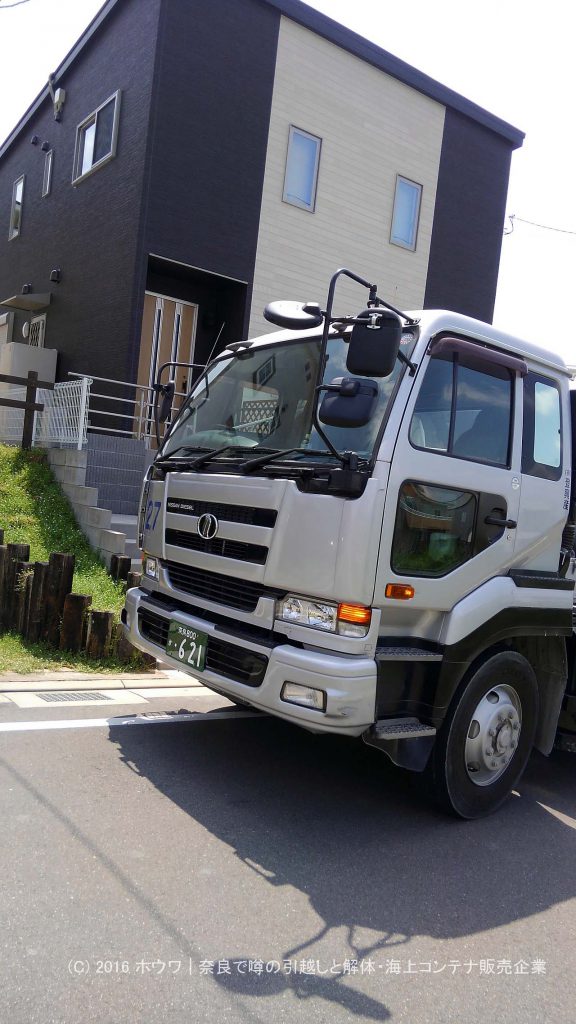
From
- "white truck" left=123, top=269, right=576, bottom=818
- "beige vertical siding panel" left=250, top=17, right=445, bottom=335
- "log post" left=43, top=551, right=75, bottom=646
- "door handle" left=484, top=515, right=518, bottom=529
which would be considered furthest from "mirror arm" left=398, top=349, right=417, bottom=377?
"beige vertical siding panel" left=250, top=17, right=445, bottom=335

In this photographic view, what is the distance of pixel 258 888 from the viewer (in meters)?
3.16

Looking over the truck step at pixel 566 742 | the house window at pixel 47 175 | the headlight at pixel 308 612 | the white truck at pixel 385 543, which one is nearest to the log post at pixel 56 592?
the white truck at pixel 385 543

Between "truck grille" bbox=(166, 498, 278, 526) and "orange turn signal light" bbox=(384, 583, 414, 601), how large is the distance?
0.62 meters

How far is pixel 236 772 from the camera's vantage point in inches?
169

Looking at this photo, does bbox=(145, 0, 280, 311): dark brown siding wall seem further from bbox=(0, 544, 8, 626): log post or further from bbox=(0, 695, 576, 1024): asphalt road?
bbox=(0, 695, 576, 1024): asphalt road

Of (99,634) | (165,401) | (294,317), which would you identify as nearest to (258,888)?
(294,317)

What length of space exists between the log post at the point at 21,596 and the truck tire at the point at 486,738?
11.5 feet

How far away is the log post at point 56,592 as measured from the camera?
6.04 m

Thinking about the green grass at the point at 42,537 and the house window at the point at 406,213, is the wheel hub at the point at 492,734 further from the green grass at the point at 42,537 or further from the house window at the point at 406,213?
the house window at the point at 406,213

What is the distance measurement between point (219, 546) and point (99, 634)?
235 centimetres

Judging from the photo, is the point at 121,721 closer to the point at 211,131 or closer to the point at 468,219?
the point at 211,131

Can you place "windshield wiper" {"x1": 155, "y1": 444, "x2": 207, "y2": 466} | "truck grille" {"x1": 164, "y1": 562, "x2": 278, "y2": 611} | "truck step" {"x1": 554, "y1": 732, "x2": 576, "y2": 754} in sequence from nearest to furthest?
"truck grille" {"x1": 164, "y1": 562, "x2": 278, "y2": 611} < "windshield wiper" {"x1": 155, "y1": 444, "x2": 207, "y2": 466} < "truck step" {"x1": 554, "y1": 732, "x2": 576, "y2": 754}

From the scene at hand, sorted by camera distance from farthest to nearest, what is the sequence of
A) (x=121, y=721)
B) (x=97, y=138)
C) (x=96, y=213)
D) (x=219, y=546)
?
(x=97, y=138), (x=96, y=213), (x=121, y=721), (x=219, y=546)

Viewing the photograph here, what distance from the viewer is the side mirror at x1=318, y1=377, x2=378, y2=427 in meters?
3.41
